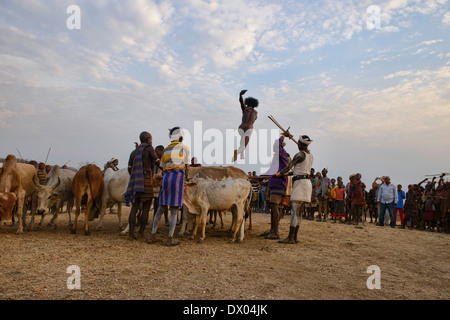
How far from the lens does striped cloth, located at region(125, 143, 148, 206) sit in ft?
24.8

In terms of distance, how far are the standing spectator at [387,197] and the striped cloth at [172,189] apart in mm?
11545

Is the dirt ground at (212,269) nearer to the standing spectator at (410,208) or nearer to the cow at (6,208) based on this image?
the cow at (6,208)

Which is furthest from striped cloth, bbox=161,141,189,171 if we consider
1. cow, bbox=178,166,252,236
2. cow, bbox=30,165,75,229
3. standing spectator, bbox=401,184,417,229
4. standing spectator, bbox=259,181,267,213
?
standing spectator, bbox=259,181,267,213

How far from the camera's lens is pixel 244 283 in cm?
461

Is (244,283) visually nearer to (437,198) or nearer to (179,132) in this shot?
(179,132)

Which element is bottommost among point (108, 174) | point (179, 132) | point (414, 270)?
point (414, 270)

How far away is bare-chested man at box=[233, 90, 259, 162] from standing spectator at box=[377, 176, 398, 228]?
8954mm

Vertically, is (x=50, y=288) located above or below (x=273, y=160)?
below

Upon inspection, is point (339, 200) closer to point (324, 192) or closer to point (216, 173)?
point (324, 192)

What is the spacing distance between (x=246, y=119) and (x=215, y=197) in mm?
2798

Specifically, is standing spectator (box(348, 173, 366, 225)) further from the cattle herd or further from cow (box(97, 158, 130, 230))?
cow (box(97, 158, 130, 230))

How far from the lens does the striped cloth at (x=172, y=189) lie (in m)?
6.97
